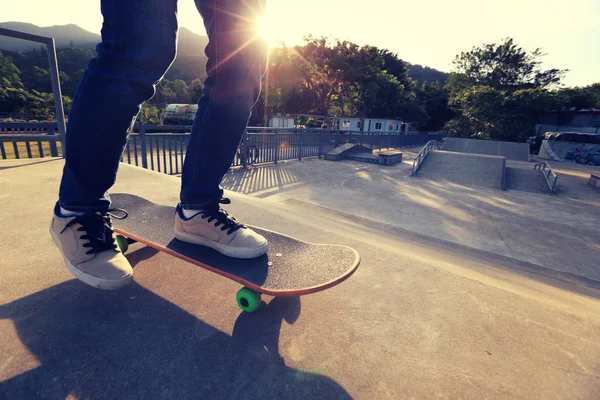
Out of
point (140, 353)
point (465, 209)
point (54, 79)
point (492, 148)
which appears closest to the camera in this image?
point (140, 353)

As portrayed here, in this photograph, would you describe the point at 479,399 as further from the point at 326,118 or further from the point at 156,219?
the point at 326,118

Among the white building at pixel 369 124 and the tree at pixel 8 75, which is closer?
the tree at pixel 8 75

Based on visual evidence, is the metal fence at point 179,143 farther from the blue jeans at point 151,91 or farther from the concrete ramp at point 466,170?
the concrete ramp at point 466,170

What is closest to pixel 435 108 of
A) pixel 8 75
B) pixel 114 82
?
pixel 114 82

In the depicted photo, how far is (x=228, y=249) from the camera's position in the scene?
1241mm

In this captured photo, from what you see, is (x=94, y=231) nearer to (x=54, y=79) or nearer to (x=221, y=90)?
(x=221, y=90)

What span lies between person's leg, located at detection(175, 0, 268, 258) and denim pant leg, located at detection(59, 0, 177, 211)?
214 mm

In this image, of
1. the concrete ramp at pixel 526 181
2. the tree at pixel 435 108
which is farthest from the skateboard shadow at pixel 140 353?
the tree at pixel 435 108

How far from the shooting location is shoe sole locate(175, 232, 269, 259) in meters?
1.24

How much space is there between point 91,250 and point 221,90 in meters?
0.82

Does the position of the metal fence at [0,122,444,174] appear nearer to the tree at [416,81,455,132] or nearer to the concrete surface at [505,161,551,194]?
the concrete surface at [505,161,551,194]

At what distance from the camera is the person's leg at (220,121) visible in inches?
47.2

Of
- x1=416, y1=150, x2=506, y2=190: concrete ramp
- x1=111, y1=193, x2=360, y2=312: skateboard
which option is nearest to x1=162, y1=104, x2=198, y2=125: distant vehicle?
x1=416, y1=150, x2=506, y2=190: concrete ramp

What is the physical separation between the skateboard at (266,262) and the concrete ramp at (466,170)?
8.62 m
